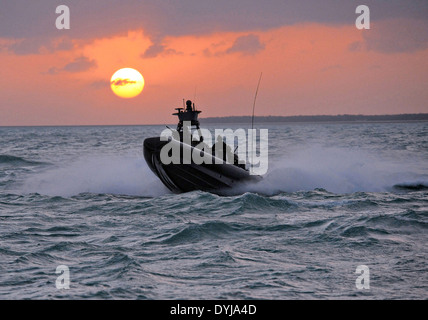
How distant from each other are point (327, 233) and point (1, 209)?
25.3 feet

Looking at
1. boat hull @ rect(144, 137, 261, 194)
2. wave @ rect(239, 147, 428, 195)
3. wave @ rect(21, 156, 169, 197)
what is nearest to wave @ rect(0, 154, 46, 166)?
wave @ rect(21, 156, 169, 197)

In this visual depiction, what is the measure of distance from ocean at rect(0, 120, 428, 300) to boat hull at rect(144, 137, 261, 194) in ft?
1.58

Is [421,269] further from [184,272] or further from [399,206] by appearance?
[399,206]

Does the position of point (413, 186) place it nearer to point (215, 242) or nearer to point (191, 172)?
point (191, 172)

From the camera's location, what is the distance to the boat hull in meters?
14.6

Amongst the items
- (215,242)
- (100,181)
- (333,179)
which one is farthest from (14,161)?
(215,242)

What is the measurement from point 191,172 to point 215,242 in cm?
551

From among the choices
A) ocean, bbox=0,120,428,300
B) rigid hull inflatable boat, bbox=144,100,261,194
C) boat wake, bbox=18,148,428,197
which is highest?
rigid hull inflatable boat, bbox=144,100,261,194

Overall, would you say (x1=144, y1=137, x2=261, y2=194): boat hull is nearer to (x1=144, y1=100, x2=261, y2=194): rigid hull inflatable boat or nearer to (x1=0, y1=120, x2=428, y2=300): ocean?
(x1=144, y1=100, x2=261, y2=194): rigid hull inflatable boat

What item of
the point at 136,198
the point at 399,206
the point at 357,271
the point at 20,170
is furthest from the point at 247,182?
the point at 20,170

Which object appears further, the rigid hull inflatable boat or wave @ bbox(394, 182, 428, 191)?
wave @ bbox(394, 182, 428, 191)

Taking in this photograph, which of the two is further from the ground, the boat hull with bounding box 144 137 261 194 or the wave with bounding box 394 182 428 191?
the boat hull with bounding box 144 137 261 194

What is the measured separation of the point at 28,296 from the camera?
21.6ft

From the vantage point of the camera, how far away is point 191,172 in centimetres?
1478
